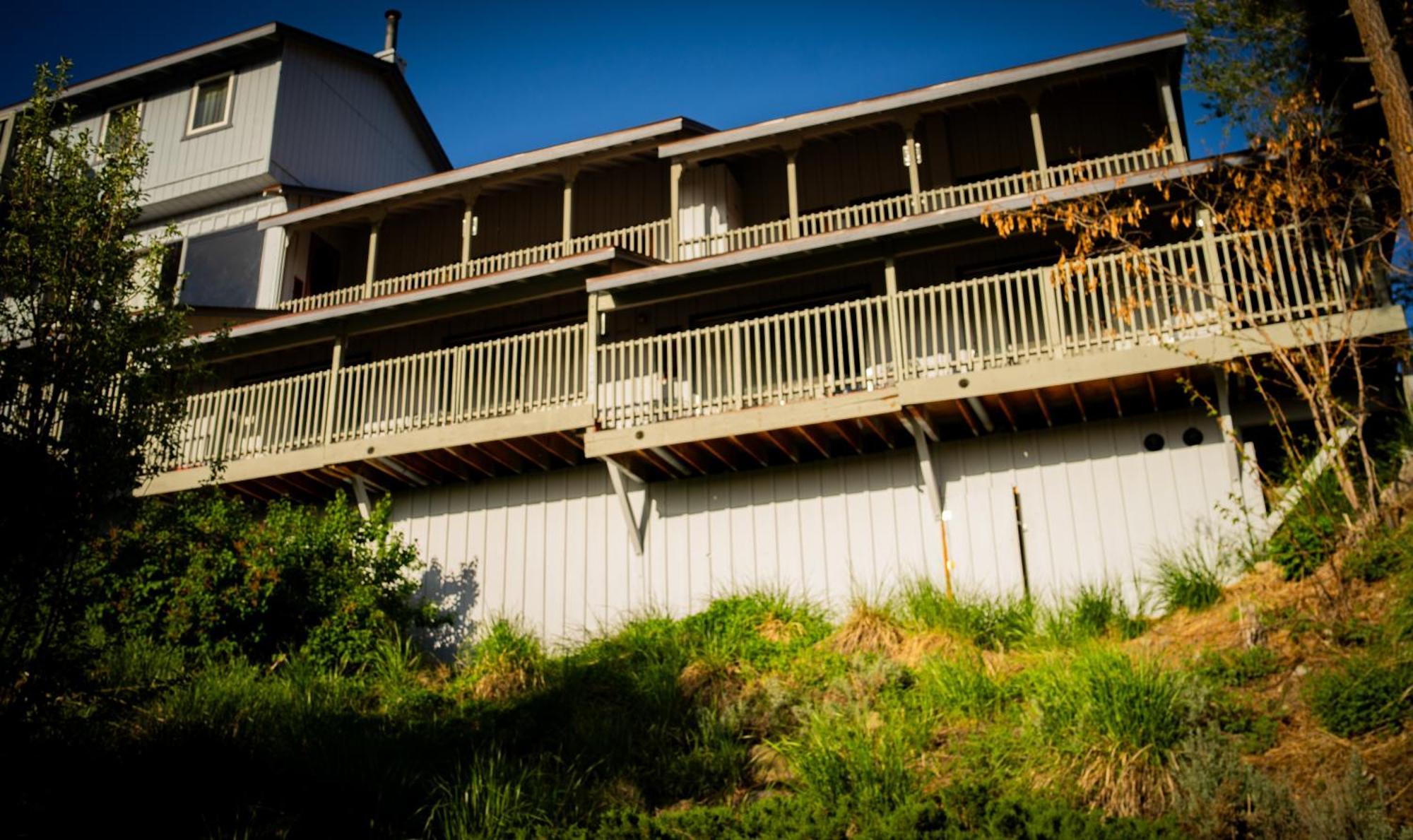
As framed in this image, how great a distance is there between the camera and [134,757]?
33.4 feet

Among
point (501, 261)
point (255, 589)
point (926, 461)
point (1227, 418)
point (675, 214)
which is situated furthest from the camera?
point (501, 261)

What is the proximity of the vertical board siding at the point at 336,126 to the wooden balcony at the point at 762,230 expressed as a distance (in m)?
3.50

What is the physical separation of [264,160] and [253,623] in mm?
10572

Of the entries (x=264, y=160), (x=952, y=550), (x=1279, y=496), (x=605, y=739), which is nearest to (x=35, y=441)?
(x=605, y=739)

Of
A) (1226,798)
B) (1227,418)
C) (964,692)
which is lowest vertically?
(1226,798)

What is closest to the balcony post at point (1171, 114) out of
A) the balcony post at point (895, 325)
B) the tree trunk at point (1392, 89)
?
the tree trunk at point (1392, 89)

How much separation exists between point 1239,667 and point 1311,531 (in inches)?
84.9

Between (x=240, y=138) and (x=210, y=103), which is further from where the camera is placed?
(x=210, y=103)

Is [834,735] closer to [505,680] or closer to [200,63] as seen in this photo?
[505,680]

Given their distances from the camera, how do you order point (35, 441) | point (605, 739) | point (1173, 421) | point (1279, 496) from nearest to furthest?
point (35, 441), point (605, 739), point (1279, 496), point (1173, 421)

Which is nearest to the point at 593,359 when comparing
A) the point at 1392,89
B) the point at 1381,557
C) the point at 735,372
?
the point at 735,372

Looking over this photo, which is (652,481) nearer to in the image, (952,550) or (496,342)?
(496,342)

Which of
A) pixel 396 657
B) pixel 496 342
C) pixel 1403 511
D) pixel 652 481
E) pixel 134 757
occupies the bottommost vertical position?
pixel 134 757

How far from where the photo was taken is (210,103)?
2297 cm
